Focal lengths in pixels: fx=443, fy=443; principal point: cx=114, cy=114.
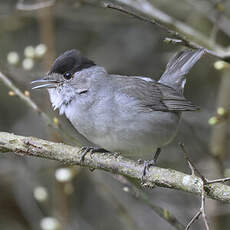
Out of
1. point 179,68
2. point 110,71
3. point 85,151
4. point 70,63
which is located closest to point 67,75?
point 70,63

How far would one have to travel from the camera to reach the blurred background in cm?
576

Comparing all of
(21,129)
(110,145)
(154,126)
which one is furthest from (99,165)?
(21,129)

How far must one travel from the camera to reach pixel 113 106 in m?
3.96

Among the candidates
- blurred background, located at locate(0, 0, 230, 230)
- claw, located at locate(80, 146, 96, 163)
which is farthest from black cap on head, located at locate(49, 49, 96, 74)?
blurred background, located at locate(0, 0, 230, 230)

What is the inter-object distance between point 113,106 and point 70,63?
2.09 ft

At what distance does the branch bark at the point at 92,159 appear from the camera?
3.08 m

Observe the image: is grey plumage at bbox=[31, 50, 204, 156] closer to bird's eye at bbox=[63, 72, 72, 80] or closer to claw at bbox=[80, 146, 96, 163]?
bird's eye at bbox=[63, 72, 72, 80]

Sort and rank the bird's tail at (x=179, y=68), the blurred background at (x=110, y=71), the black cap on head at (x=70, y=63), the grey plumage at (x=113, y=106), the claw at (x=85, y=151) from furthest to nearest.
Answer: the blurred background at (x=110, y=71) < the bird's tail at (x=179, y=68) < the black cap on head at (x=70, y=63) < the grey plumage at (x=113, y=106) < the claw at (x=85, y=151)

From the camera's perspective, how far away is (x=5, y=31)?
6957 millimetres

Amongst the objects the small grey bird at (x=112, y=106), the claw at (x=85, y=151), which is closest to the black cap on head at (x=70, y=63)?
the small grey bird at (x=112, y=106)

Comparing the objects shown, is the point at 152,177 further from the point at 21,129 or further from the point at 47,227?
the point at 21,129

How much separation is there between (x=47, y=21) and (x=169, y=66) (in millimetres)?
2084

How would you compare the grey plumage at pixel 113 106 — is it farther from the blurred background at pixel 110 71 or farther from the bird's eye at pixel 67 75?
the blurred background at pixel 110 71

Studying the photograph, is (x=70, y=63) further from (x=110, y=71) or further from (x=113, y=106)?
(x=110, y=71)
